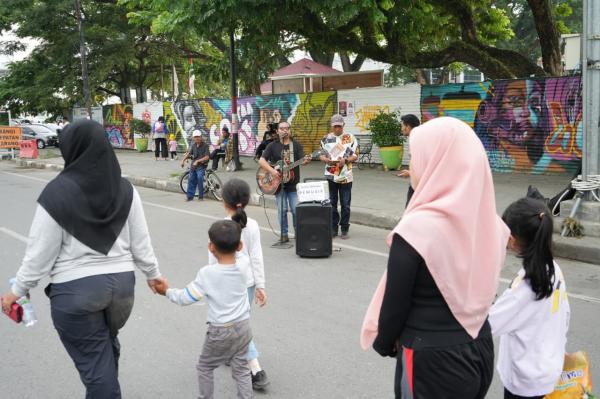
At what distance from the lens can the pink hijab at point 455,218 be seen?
2.00 m

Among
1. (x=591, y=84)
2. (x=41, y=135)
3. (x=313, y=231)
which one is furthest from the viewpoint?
(x=41, y=135)

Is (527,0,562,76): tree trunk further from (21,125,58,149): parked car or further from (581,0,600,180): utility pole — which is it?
(21,125,58,149): parked car

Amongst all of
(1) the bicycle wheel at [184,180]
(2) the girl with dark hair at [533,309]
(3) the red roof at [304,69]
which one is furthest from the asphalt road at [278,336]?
(3) the red roof at [304,69]

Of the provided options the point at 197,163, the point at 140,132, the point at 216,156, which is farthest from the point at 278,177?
the point at 140,132

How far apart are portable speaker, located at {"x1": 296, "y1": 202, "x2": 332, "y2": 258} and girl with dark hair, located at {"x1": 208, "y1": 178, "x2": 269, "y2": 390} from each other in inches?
132

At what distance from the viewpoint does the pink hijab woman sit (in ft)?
6.59

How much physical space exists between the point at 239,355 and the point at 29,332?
2.67 meters

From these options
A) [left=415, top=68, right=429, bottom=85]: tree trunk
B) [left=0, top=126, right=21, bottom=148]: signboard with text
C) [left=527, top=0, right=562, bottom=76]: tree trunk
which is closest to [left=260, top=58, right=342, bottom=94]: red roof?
[left=527, top=0, right=562, bottom=76]: tree trunk

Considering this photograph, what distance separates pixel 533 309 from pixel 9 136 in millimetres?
26717

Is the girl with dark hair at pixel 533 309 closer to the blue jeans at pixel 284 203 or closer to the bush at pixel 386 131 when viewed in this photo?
the blue jeans at pixel 284 203

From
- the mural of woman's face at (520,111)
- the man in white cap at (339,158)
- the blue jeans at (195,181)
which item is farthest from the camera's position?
the mural of woman's face at (520,111)

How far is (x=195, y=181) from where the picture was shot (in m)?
13.1

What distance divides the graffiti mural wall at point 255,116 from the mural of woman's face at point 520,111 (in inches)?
220

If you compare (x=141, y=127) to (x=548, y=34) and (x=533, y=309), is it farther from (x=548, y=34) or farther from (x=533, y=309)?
(x=533, y=309)
